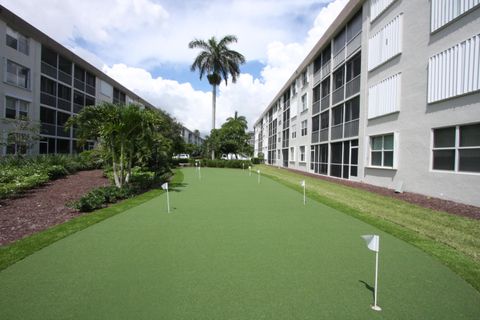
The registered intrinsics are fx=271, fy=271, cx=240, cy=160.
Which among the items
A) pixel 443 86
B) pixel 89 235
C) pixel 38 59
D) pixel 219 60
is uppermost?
pixel 219 60

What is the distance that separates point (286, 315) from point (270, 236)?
114 inches

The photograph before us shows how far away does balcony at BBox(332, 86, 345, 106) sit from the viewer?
A: 20.7 meters

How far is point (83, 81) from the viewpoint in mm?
31203

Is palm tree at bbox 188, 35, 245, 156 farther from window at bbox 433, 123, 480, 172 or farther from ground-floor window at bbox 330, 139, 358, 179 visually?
window at bbox 433, 123, 480, 172

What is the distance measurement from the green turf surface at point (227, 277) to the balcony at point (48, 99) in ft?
78.8

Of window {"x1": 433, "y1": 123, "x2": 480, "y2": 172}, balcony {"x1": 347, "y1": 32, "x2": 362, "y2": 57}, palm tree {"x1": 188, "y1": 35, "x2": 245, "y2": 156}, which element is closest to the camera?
window {"x1": 433, "y1": 123, "x2": 480, "y2": 172}

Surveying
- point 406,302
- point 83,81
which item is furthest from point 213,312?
point 83,81

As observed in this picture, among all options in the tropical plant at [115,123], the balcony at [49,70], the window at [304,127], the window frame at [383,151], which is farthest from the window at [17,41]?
the window frame at [383,151]

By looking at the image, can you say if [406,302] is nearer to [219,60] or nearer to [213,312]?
[213,312]

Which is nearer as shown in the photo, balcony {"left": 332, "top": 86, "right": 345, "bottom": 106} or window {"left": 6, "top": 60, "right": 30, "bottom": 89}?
balcony {"left": 332, "top": 86, "right": 345, "bottom": 106}

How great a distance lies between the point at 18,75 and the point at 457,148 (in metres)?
29.2

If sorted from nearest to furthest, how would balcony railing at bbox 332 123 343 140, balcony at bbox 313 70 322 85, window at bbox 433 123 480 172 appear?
window at bbox 433 123 480 172
balcony railing at bbox 332 123 343 140
balcony at bbox 313 70 322 85

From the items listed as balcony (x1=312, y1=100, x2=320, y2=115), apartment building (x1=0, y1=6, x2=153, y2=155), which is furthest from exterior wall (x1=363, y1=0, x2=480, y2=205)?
apartment building (x1=0, y1=6, x2=153, y2=155)

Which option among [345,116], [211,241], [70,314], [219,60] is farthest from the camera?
[219,60]
